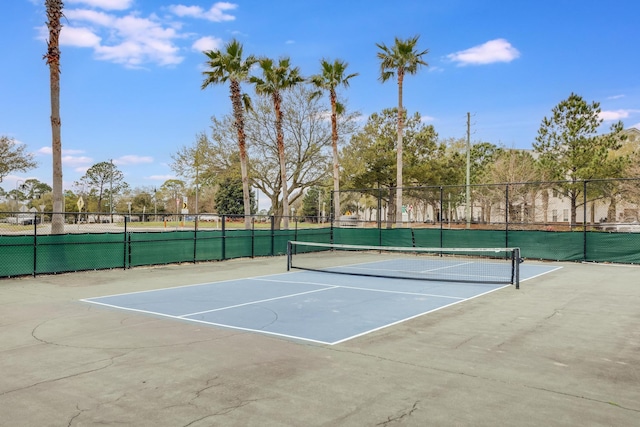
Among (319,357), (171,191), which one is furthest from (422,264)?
(171,191)

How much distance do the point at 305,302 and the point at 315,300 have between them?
0.34 m

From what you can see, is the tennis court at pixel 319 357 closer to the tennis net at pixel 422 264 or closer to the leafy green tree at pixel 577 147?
the tennis net at pixel 422 264

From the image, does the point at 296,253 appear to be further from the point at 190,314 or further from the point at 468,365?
the point at 468,365

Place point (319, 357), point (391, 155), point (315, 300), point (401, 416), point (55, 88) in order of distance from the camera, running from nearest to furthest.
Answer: point (401, 416) < point (319, 357) < point (315, 300) < point (55, 88) < point (391, 155)

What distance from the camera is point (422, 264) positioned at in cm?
2078

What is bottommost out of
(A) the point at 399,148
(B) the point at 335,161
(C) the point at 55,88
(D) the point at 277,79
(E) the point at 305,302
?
(E) the point at 305,302

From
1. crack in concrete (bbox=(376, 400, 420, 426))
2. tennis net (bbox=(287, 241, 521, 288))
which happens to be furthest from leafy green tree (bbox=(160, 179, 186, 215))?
crack in concrete (bbox=(376, 400, 420, 426))

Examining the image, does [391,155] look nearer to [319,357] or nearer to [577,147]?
[577,147]

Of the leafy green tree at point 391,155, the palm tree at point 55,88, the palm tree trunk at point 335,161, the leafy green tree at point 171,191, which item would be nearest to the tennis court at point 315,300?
the palm tree at point 55,88

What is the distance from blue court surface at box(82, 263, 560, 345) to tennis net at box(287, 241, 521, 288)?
102cm

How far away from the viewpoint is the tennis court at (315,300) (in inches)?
344

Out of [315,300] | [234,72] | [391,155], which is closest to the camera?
[315,300]

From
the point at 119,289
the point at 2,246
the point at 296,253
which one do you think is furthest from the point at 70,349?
the point at 296,253

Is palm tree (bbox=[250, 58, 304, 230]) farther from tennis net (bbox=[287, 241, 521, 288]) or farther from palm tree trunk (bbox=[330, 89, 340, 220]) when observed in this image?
tennis net (bbox=[287, 241, 521, 288])
